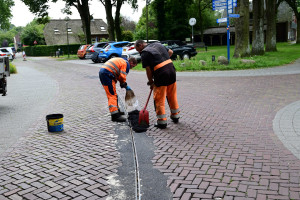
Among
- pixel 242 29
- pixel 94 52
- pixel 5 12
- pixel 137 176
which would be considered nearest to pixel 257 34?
pixel 242 29

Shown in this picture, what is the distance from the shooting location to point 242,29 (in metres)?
18.8

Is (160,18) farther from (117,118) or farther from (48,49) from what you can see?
(117,118)

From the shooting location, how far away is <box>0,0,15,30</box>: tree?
48.8 m

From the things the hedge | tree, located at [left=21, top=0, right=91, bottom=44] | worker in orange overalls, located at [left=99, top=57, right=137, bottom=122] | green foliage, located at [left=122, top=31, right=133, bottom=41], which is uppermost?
tree, located at [left=21, top=0, right=91, bottom=44]

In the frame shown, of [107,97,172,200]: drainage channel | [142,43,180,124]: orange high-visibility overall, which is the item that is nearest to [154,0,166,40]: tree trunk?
[142,43,180,124]: orange high-visibility overall

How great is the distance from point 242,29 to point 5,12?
44.1 metres

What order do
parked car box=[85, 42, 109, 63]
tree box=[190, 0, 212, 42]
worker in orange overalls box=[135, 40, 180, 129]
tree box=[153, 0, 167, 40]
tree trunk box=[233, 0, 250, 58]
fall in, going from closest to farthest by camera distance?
worker in orange overalls box=[135, 40, 180, 129] → tree trunk box=[233, 0, 250, 58] → parked car box=[85, 42, 109, 63] → tree box=[153, 0, 167, 40] → tree box=[190, 0, 212, 42]

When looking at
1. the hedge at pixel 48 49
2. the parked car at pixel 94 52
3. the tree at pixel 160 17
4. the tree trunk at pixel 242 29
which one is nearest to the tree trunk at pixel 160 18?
the tree at pixel 160 17

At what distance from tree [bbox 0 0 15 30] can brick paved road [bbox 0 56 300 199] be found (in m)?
47.9

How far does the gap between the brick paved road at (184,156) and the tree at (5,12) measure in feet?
157

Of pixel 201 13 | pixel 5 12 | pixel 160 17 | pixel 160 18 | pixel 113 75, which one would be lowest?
pixel 113 75

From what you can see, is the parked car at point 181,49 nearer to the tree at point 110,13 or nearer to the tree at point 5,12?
the tree at point 110,13

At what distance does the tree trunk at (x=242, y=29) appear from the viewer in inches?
737

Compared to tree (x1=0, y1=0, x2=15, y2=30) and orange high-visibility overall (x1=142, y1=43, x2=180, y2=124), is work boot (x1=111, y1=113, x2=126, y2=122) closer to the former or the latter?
orange high-visibility overall (x1=142, y1=43, x2=180, y2=124)
